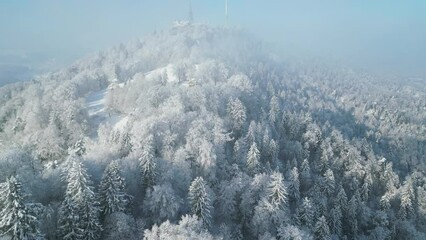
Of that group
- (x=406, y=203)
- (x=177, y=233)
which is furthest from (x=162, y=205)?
(x=406, y=203)

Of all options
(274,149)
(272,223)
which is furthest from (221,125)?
(272,223)

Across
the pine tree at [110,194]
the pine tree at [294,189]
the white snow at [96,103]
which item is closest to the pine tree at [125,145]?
the pine tree at [110,194]

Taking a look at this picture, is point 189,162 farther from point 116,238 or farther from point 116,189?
point 116,238

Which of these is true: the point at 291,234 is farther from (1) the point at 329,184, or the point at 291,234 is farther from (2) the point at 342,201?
(1) the point at 329,184

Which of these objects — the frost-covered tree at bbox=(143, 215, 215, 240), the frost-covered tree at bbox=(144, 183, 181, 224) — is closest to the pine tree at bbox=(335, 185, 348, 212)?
the frost-covered tree at bbox=(144, 183, 181, 224)

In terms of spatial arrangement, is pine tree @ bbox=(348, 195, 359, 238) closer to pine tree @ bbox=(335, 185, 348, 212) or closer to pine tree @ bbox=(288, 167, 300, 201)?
pine tree @ bbox=(335, 185, 348, 212)
